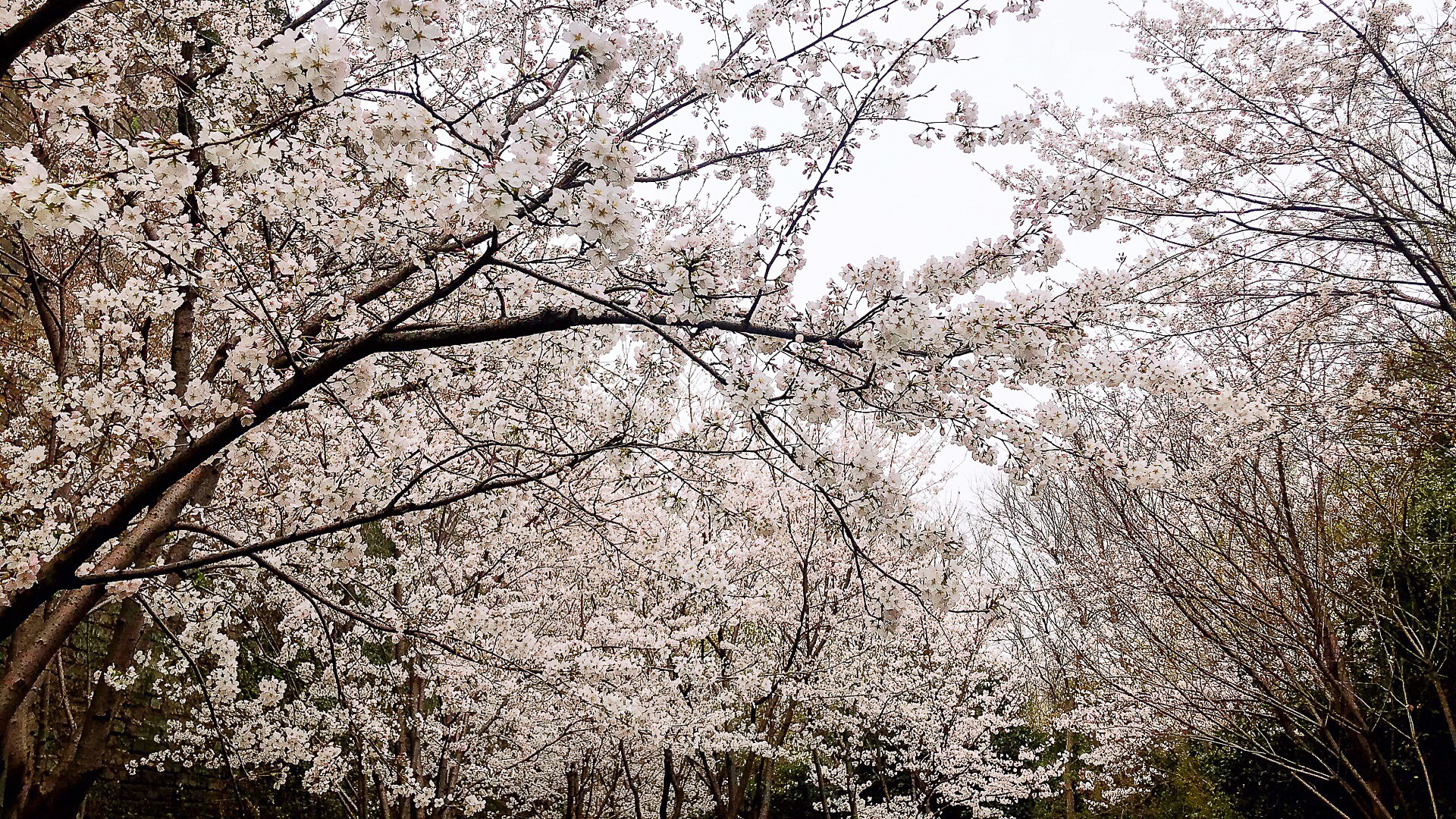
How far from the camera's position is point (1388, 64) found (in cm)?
445

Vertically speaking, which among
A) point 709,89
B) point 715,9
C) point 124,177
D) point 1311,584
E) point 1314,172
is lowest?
point 1311,584

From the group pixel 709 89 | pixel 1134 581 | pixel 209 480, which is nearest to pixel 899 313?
pixel 709 89

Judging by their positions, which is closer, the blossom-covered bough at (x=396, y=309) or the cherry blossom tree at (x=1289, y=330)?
the blossom-covered bough at (x=396, y=309)

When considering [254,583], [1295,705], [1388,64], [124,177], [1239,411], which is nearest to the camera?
[124,177]

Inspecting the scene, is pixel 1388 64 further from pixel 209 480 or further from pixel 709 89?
pixel 209 480

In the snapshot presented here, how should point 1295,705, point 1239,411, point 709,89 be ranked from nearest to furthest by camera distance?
point 1239,411
point 709,89
point 1295,705

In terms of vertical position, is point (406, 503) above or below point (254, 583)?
below

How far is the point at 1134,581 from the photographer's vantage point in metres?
6.43

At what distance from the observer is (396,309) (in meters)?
4.62

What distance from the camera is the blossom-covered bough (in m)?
2.24

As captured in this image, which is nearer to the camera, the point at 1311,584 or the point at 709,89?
the point at 709,89

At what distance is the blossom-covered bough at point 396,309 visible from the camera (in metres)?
2.24

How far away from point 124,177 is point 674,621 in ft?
23.2

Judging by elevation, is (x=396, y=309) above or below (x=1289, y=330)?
above
